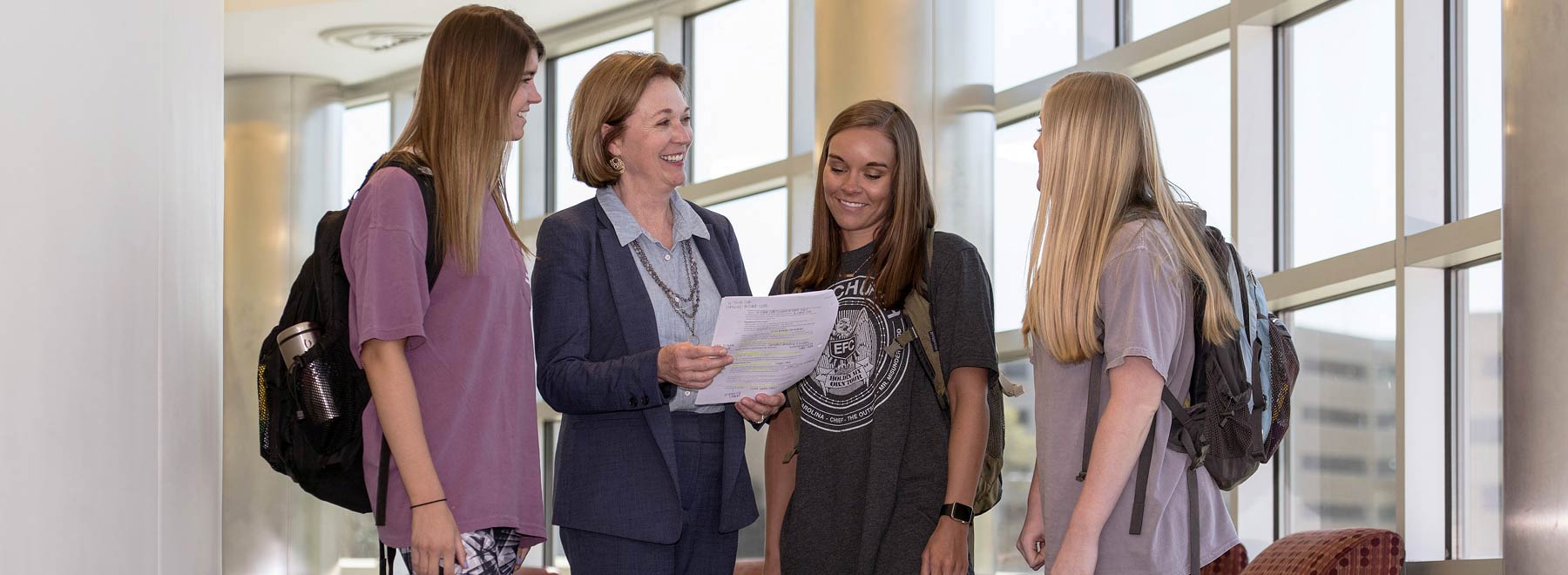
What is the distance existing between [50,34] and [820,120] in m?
4.85

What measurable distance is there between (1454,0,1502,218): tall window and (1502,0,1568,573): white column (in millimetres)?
2186

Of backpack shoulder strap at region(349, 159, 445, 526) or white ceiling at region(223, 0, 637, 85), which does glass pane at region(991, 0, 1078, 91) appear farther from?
backpack shoulder strap at region(349, 159, 445, 526)

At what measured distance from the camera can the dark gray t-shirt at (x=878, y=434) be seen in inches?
116

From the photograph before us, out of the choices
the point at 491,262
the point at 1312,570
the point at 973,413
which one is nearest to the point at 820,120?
the point at 1312,570

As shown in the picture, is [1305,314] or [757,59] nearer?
[1305,314]

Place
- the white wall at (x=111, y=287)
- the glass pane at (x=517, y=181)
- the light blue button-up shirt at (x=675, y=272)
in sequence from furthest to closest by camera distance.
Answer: the glass pane at (x=517, y=181), the light blue button-up shirt at (x=675, y=272), the white wall at (x=111, y=287)

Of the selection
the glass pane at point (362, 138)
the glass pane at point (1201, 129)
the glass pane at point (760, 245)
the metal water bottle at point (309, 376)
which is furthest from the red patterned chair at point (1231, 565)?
the glass pane at point (362, 138)

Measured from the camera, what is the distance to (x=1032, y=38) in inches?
280

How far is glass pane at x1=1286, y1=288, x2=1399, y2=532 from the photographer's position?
519cm

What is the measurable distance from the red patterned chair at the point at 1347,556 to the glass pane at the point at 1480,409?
2.53ft

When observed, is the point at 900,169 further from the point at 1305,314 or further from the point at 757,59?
the point at 757,59

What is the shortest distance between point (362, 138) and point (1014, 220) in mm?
6361

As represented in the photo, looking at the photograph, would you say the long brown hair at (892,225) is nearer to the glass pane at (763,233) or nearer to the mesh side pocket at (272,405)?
the mesh side pocket at (272,405)

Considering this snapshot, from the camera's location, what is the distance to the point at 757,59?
8.70m
